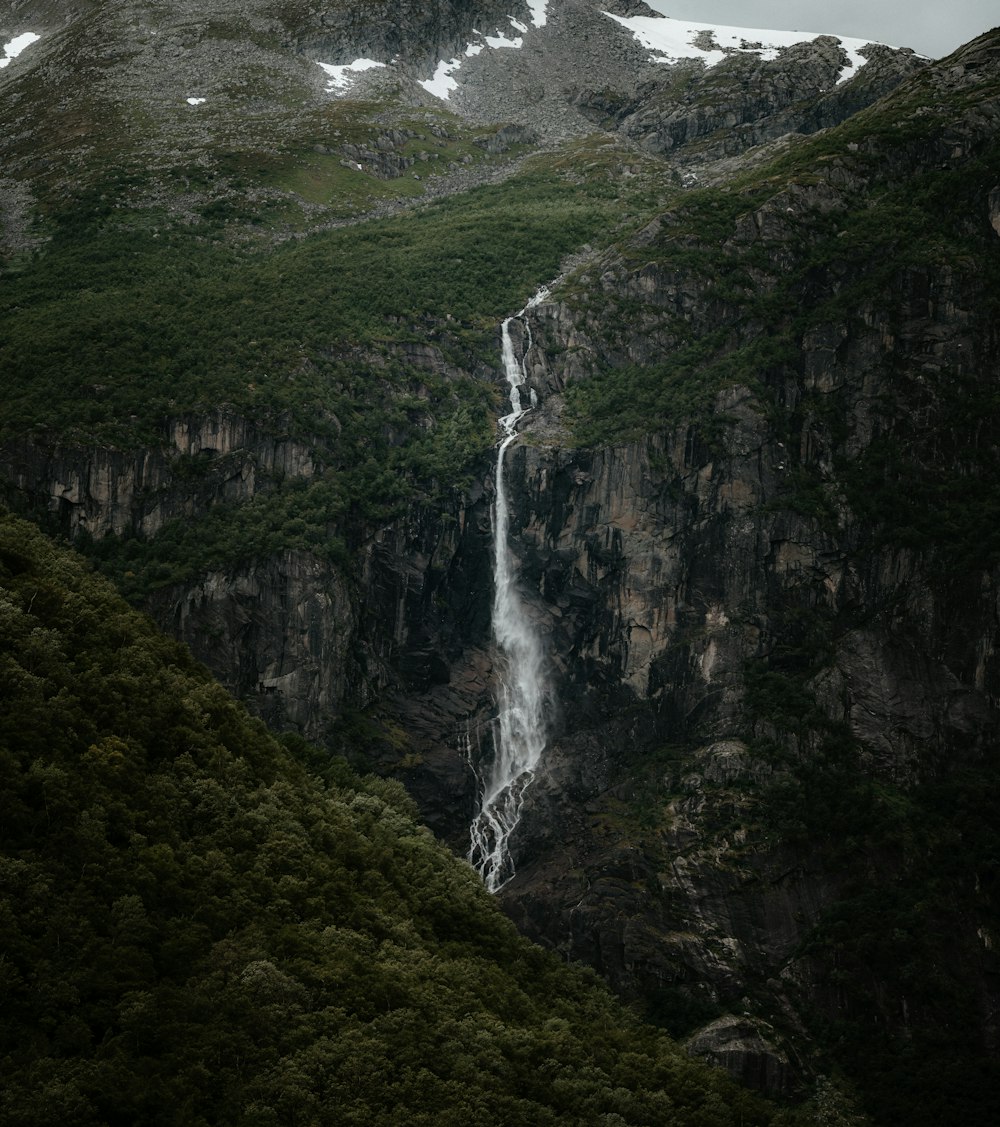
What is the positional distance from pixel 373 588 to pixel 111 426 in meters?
23.6

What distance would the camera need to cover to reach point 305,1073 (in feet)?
168

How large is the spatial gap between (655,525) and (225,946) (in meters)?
55.0

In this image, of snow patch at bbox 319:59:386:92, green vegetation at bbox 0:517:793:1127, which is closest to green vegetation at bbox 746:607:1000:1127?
green vegetation at bbox 0:517:793:1127

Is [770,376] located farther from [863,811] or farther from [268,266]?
[268,266]

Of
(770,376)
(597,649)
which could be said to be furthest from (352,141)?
(597,649)

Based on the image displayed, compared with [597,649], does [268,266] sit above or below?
above

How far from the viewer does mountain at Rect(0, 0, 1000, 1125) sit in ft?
268

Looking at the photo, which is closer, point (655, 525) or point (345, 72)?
point (655, 525)

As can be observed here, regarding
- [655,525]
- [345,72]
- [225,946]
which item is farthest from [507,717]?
[345,72]

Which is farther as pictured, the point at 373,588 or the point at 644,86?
the point at 644,86

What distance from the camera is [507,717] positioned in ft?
319

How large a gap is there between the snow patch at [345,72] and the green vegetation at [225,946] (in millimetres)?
128448

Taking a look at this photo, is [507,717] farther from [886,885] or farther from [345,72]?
[345,72]

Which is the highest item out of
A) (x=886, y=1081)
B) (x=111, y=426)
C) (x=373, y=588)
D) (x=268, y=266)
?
(x=268, y=266)
